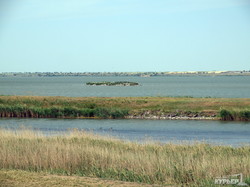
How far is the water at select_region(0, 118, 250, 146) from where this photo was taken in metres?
35.4

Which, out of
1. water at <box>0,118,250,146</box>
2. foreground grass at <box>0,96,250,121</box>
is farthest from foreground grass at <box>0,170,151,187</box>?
foreground grass at <box>0,96,250,121</box>

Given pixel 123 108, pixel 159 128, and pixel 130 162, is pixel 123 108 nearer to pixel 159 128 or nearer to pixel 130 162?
pixel 159 128

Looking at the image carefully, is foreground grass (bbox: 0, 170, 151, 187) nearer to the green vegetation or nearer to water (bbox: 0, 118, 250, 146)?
water (bbox: 0, 118, 250, 146)

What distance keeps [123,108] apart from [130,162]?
39976 mm

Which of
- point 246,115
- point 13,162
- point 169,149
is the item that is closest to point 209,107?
point 246,115

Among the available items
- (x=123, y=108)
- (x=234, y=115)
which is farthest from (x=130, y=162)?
(x=123, y=108)

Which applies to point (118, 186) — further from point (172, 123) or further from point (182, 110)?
point (182, 110)

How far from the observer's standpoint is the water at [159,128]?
3536 cm

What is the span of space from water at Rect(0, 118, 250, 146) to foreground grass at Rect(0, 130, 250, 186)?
1264cm

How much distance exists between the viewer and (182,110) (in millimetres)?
53969

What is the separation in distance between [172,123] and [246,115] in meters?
7.65

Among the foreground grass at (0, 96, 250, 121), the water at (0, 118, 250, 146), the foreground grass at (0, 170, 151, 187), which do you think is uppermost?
the foreground grass at (0, 170, 151, 187)

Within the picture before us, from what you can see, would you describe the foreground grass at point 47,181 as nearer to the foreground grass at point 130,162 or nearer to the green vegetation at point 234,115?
the foreground grass at point 130,162

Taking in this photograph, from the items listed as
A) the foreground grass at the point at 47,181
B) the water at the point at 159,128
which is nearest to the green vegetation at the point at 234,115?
the water at the point at 159,128
